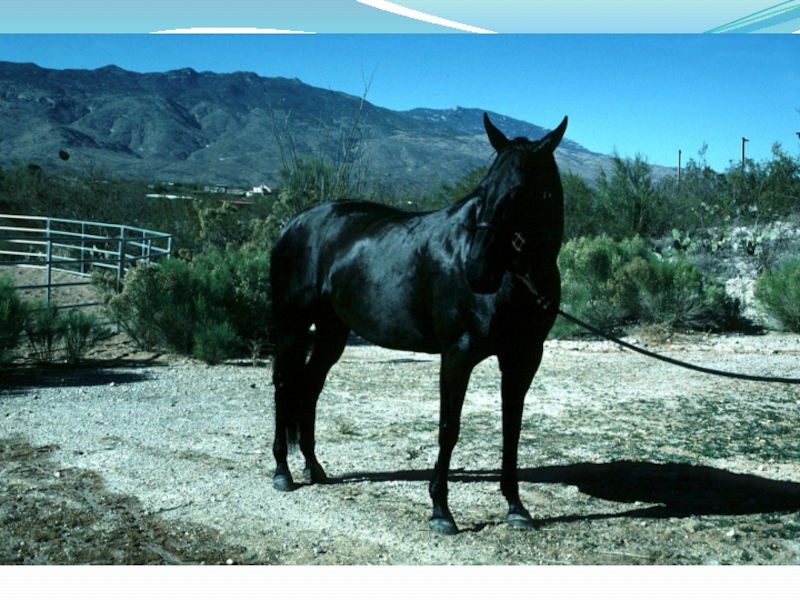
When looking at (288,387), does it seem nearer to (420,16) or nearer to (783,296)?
(420,16)

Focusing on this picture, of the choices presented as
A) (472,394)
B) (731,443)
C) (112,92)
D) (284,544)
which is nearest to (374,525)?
(284,544)

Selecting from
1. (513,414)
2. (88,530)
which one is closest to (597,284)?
(513,414)

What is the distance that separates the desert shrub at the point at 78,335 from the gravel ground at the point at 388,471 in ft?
1.54

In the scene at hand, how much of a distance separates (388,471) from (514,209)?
8.16 ft

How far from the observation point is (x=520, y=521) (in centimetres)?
395

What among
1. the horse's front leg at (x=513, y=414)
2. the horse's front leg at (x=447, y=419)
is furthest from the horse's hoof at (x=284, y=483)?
the horse's front leg at (x=513, y=414)

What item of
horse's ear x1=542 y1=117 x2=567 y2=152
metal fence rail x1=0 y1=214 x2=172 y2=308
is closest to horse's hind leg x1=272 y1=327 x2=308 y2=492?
horse's ear x1=542 y1=117 x2=567 y2=152

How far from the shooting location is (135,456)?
536 centimetres

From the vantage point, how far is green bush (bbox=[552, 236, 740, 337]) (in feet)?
40.3

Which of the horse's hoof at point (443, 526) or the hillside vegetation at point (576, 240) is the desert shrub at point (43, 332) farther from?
the horse's hoof at point (443, 526)

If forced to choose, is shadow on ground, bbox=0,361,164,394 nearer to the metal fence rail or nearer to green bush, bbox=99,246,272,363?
green bush, bbox=99,246,272,363

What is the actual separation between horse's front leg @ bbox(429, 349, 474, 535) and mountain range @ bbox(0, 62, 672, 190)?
0.99 meters

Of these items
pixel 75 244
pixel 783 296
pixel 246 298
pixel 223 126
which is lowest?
pixel 246 298

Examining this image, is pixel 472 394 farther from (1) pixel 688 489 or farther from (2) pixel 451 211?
(2) pixel 451 211
